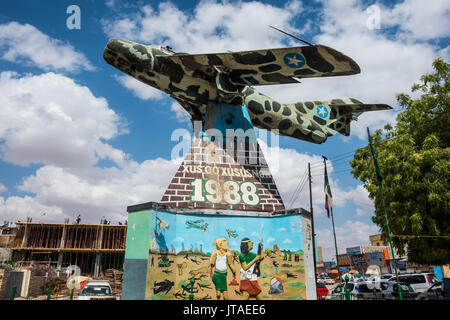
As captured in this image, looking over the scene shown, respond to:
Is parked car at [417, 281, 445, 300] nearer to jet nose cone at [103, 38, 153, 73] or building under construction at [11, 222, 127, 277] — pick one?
jet nose cone at [103, 38, 153, 73]

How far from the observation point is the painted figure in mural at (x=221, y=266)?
861 cm

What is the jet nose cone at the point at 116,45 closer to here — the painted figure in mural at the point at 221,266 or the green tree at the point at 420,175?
the painted figure in mural at the point at 221,266

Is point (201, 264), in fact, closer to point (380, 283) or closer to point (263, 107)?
point (263, 107)

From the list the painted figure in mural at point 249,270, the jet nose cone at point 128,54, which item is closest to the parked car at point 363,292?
the painted figure in mural at point 249,270

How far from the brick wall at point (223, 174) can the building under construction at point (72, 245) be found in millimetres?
27665

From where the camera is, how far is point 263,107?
1205 cm

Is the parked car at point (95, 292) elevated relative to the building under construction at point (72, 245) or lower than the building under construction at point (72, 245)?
lower

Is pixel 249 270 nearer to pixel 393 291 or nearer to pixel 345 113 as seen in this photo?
→ pixel 345 113

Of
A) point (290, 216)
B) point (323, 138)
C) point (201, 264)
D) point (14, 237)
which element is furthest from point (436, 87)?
point (14, 237)

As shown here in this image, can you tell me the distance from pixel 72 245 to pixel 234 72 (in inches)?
1247

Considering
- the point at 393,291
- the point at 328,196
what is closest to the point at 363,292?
the point at 393,291

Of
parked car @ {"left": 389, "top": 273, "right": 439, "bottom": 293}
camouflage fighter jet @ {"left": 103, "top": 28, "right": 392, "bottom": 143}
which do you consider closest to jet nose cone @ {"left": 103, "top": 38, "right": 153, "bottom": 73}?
camouflage fighter jet @ {"left": 103, "top": 28, "right": 392, "bottom": 143}

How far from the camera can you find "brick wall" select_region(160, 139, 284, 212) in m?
9.52

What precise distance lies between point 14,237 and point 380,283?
123ft
